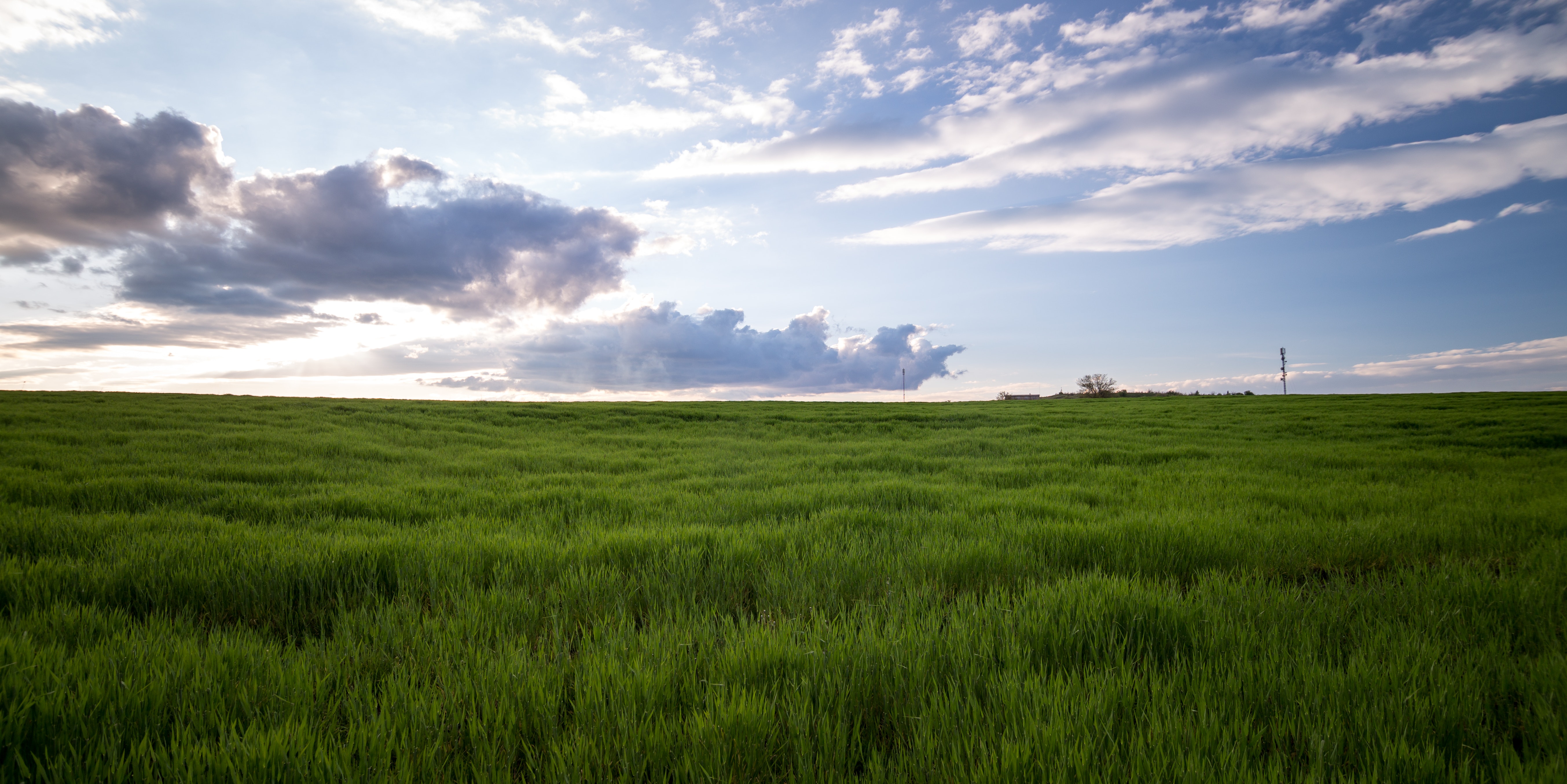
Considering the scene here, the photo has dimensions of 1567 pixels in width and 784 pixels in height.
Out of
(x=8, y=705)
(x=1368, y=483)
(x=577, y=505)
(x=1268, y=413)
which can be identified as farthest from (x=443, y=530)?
(x=1268, y=413)

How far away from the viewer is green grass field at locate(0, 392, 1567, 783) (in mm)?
2027

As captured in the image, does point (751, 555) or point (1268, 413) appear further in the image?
point (1268, 413)

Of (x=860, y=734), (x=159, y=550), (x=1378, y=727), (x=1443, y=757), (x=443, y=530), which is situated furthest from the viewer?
(x=443, y=530)

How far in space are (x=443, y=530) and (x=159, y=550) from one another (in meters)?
1.88

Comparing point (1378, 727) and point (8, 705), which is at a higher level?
point (8, 705)

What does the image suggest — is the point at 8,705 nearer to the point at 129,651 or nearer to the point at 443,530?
the point at 129,651

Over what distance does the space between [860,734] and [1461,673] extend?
2694 mm

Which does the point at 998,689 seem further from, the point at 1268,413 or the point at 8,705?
the point at 1268,413

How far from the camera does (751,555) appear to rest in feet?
14.9

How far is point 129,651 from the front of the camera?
104 inches

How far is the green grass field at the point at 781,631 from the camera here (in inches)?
79.8

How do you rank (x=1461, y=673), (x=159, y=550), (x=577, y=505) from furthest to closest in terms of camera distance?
1. (x=577, y=505)
2. (x=159, y=550)
3. (x=1461, y=673)

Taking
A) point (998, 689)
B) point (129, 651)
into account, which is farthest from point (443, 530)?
point (998, 689)

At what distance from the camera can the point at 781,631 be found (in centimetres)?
298
